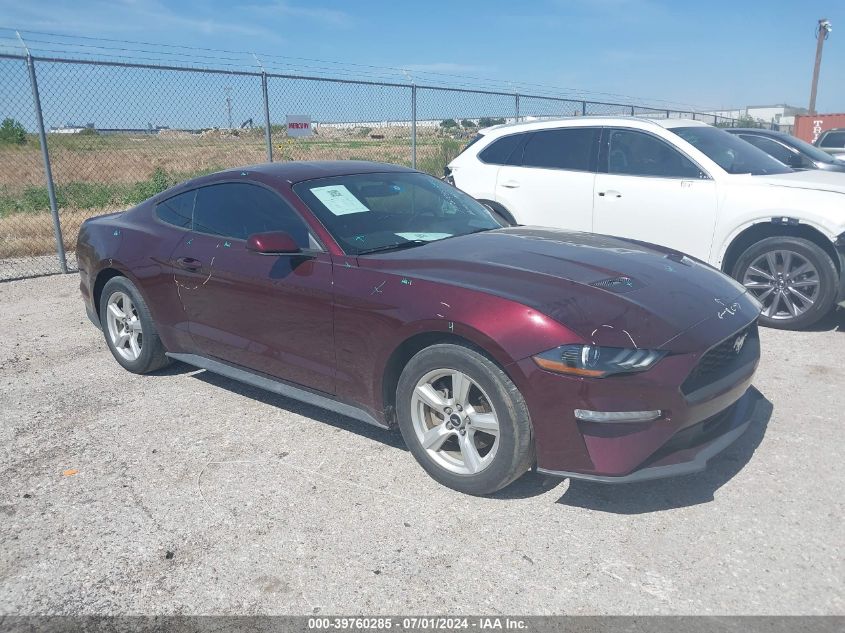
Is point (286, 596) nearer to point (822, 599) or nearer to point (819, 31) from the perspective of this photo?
point (822, 599)

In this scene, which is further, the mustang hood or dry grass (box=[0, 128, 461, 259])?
dry grass (box=[0, 128, 461, 259])

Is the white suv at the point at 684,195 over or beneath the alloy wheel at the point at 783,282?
over

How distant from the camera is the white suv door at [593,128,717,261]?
20.9 feet

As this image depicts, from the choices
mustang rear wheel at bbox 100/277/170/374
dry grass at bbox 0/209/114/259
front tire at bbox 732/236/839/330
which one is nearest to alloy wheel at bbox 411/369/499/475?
mustang rear wheel at bbox 100/277/170/374

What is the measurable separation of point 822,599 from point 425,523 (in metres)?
1.58

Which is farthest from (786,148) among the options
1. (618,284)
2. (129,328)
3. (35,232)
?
(35,232)

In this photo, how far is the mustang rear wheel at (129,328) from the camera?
4.93 meters

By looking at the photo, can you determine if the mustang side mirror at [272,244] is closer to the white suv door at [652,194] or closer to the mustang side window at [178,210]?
the mustang side window at [178,210]

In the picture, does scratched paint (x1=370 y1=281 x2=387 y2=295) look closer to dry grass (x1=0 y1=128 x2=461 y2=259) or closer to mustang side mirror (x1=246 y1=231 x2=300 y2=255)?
mustang side mirror (x1=246 y1=231 x2=300 y2=255)

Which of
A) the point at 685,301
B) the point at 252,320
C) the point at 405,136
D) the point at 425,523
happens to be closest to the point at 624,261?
the point at 685,301

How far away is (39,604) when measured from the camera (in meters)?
2.70

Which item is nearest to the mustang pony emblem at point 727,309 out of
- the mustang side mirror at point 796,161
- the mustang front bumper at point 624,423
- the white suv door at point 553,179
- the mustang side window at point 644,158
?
the mustang front bumper at point 624,423

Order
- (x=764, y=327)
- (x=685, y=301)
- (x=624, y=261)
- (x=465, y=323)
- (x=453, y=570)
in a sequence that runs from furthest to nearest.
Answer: (x=764, y=327)
(x=624, y=261)
(x=685, y=301)
(x=465, y=323)
(x=453, y=570)

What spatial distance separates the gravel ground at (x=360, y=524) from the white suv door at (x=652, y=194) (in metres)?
2.22
